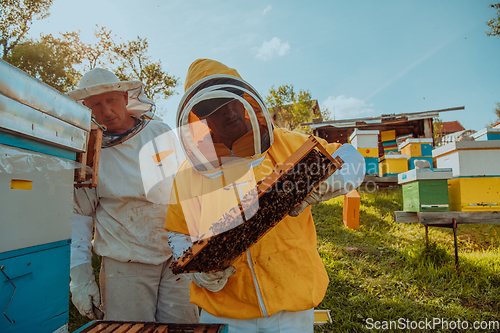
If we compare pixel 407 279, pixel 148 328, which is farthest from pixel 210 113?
pixel 407 279

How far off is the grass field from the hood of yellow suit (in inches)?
94.5

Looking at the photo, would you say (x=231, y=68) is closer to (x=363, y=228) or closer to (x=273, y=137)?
(x=273, y=137)

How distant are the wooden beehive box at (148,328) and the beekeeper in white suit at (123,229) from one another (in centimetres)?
80

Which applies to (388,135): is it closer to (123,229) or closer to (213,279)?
(123,229)

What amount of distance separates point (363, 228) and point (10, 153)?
5.69 metres

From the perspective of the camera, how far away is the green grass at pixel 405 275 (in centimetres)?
302

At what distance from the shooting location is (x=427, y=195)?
13.1 feet

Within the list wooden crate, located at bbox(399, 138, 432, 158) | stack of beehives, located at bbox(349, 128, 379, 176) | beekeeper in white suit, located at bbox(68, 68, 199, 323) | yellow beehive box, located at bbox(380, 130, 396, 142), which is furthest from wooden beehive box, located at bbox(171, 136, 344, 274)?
yellow beehive box, located at bbox(380, 130, 396, 142)

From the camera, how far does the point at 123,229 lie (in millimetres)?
2184

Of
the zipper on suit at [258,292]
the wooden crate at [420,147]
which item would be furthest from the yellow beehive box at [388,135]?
the zipper on suit at [258,292]

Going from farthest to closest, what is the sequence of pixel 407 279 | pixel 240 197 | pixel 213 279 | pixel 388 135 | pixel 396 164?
1. pixel 388 135
2. pixel 396 164
3. pixel 407 279
4. pixel 240 197
5. pixel 213 279

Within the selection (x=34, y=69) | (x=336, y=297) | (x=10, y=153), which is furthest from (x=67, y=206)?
(x=34, y=69)

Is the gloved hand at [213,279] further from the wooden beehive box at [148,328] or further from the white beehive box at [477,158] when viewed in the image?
the white beehive box at [477,158]

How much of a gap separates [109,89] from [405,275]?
14.1 feet
